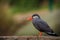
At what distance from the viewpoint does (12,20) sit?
29.7ft

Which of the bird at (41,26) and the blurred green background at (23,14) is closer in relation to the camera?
the bird at (41,26)

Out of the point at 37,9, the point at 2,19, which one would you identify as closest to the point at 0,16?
the point at 2,19

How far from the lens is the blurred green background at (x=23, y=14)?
352 inches

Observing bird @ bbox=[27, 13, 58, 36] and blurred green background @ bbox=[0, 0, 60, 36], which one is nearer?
bird @ bbox=[27, 13, 58, 36]

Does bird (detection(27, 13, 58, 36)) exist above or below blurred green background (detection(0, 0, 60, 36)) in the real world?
below

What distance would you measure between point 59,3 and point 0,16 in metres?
1.43

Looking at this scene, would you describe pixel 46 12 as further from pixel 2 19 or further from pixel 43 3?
pixel 2 19

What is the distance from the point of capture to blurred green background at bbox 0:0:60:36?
895cm

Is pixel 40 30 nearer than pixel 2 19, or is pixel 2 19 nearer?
pixel 40 30

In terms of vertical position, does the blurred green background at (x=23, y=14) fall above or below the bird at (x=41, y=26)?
above

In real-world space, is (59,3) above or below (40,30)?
above

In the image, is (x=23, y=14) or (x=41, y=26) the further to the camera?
(x=23, y=14)

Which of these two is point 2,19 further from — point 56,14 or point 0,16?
point 56,14

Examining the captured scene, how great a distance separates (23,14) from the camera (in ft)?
29.7
